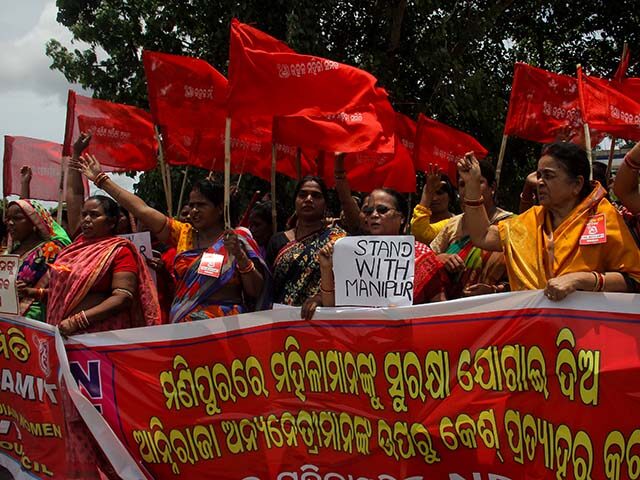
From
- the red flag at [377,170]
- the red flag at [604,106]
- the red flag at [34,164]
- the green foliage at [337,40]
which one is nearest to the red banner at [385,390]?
the red flag at [604,106]

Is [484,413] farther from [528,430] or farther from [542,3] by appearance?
[542,3]

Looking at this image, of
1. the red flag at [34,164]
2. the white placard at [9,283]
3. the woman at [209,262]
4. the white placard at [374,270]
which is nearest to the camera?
the white placard at [374,270]

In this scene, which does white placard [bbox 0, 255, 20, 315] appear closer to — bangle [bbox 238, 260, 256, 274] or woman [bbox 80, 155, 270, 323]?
woman [bbox 80, 155, 270, 323]

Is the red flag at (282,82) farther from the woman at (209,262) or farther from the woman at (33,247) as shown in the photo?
the woman at (33,247)

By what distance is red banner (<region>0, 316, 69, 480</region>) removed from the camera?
4422mm

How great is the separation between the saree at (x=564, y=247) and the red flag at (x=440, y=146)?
9.92 ft

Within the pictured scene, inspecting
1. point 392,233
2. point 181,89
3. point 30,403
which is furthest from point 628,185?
point 181,89

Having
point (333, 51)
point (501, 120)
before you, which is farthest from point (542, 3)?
point (333, 51)

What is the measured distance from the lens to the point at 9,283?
4578mm

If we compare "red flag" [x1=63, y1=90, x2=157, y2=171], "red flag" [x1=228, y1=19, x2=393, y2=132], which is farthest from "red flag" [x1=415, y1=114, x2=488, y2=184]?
"red flag" [x1=63, y1=90, x2=157, y2=171]

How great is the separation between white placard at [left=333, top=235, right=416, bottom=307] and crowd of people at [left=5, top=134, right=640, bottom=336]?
191mm

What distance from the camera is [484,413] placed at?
10.5 feet

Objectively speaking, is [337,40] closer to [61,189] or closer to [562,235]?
[61,189]

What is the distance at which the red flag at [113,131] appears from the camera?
630 centimetres
